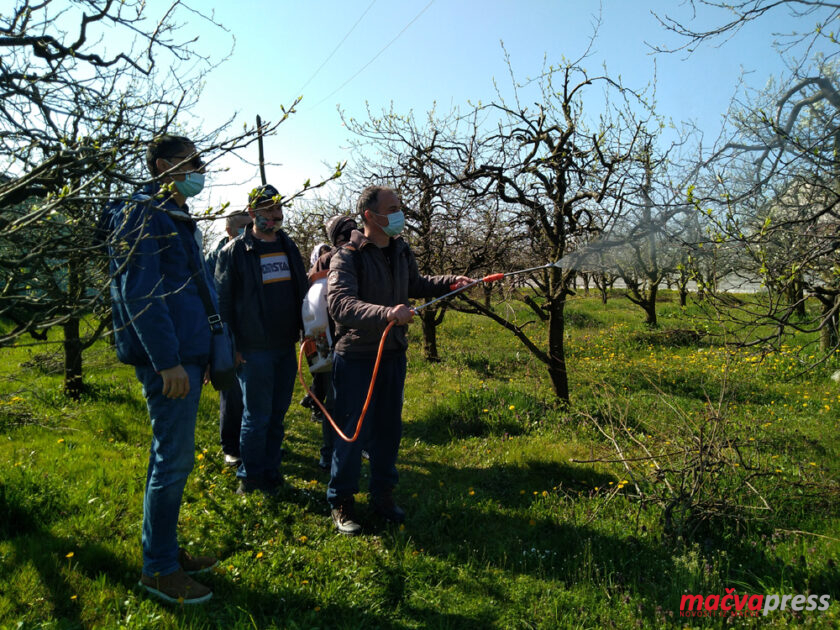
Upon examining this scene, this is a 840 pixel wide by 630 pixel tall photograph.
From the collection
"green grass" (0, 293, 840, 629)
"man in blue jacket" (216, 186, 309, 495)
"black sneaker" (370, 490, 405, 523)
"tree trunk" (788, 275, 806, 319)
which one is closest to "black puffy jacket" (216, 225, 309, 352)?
"man in blue jacket" (216, 186, 309, 495)

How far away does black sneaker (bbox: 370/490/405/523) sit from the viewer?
352cm

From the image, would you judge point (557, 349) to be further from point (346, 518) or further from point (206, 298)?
point (206, 298)

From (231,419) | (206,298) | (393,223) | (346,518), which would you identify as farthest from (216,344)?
(231,419)

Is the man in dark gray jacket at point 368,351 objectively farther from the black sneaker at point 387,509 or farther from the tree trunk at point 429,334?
the tree trunk at point 429,334

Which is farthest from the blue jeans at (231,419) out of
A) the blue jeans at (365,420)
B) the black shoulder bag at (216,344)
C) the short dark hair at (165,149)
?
the short dark hair at (165,149)

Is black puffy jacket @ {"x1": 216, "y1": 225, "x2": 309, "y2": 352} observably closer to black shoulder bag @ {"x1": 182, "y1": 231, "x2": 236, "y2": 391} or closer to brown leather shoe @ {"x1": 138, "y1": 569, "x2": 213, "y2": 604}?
black shoulder bag @ {"x1": 182, "y1": 231, "x2": 236, "y2": 391}

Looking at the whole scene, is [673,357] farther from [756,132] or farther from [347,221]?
[347,221]

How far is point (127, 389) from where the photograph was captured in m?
6.43

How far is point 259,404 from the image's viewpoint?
12.5ft

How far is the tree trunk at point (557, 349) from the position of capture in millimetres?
5778

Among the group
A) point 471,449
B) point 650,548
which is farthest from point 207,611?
point 471,449

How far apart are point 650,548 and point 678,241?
209 cm

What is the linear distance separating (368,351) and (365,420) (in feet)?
1.53

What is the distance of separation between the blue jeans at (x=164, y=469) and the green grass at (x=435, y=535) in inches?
8.3
